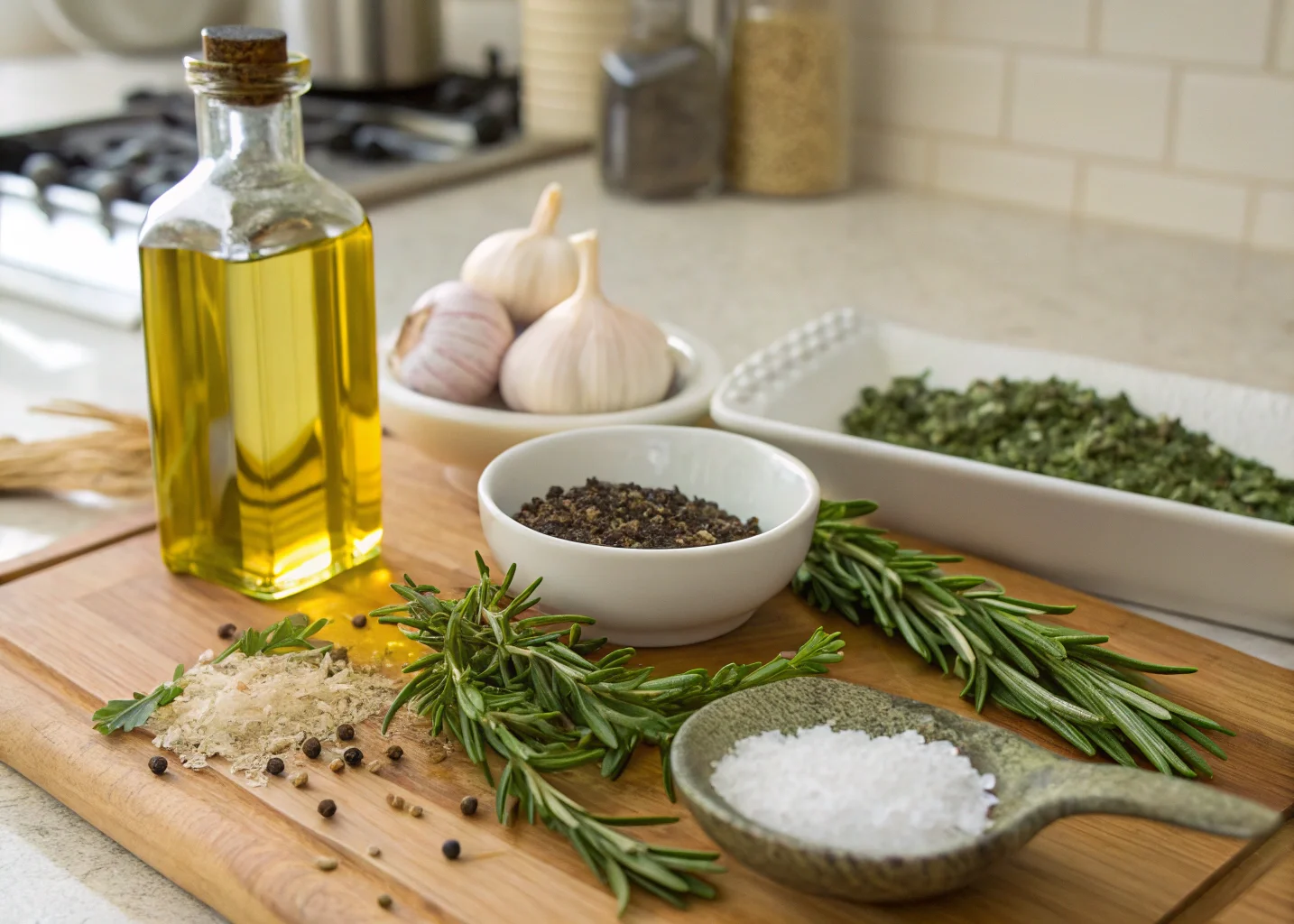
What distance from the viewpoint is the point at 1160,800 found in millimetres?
544

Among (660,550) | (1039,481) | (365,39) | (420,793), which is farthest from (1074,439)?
(365,39)

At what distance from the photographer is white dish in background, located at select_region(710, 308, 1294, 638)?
805 millimetres

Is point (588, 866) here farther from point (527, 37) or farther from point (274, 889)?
point (527, 37)

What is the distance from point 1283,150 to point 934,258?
380mm

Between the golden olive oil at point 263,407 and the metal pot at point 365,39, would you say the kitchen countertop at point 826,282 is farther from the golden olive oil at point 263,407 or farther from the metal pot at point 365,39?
the metal pot at point 365,39

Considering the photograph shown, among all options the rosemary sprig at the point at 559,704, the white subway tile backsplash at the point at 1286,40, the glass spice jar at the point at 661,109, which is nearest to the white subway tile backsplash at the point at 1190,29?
the white subway tile backsplash at the point at 1286,40

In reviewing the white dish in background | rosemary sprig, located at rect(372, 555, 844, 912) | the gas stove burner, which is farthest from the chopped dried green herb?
the gas stove burner

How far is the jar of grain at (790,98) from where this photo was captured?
1634 mm

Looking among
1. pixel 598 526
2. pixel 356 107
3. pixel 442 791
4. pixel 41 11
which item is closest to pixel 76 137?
pixel 356 107

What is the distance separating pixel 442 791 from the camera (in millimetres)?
665

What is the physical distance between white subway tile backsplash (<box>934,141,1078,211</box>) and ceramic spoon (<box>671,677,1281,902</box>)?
117 centimetres

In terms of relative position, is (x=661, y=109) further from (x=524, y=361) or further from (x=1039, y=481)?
(x=1039, y=481)

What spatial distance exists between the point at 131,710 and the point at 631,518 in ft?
0.93

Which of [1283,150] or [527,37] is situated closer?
[1283,150]
